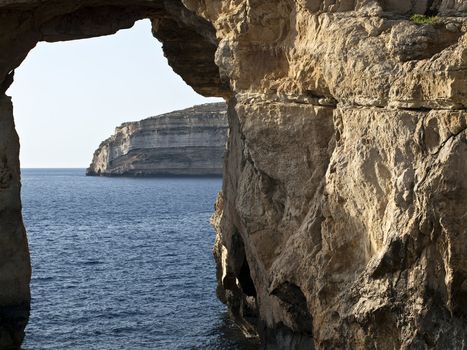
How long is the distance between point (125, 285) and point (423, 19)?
27.5m

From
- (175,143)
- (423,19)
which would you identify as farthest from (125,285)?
(175,143)

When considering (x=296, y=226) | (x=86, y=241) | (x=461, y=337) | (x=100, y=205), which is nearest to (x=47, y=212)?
(x=100, y=205)

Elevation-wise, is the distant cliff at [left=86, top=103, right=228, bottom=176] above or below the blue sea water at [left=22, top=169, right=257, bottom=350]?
above

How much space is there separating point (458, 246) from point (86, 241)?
49602 mm

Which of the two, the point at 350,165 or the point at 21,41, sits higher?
the point at 21,41

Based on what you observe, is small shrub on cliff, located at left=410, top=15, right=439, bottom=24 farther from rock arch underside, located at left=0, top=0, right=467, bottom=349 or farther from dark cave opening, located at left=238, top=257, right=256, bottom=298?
dark cave opening, located at left=238, top=257, right=256, bottom=298

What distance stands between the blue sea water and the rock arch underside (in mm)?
7005

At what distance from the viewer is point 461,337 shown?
69.5 feet

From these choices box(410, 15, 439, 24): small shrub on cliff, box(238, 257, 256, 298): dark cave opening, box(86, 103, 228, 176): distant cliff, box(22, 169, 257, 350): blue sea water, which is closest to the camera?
box(410, 15, 439, 24): small shrub on cliff

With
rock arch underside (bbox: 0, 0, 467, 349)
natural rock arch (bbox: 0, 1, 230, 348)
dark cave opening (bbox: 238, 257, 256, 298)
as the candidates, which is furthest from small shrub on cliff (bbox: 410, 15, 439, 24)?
dark cave opening (bbox: 238, 257, 256, 298)

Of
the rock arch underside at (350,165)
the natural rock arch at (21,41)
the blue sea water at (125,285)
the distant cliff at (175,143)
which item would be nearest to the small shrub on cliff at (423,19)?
the rock arch underside at (350,165)

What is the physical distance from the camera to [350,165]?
77.2 ft

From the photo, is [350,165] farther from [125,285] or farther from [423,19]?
[125,285]

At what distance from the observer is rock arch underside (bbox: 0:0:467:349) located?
69.3 feet
